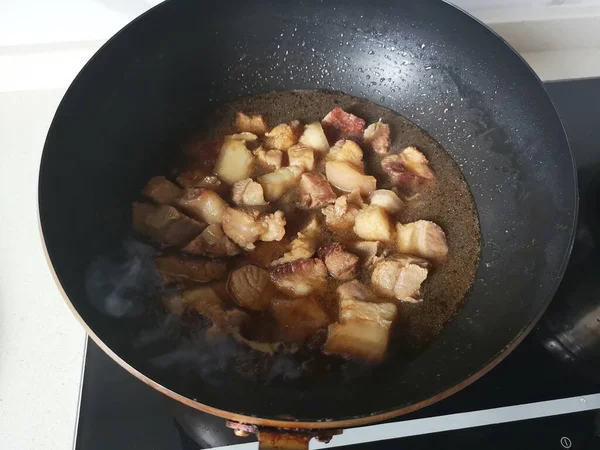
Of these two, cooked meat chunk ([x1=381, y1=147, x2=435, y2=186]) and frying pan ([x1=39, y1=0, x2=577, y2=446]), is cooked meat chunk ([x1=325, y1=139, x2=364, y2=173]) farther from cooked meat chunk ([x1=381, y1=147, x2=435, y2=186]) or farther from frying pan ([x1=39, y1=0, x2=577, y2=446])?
frying pan ([x1=39, y1=0, x2=577, y2=446])

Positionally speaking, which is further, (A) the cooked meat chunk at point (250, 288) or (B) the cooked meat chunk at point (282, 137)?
(B) the cooked meat chunk at point (282, 137)

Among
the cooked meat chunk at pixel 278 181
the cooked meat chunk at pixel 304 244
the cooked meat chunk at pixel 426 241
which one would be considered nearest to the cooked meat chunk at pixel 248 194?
the cooked meat chunk at pixel 278 181

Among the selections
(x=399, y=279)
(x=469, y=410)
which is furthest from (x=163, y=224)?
(x=469, y=410)

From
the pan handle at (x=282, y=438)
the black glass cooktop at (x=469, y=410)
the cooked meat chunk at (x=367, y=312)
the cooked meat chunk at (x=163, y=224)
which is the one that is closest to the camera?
the pan handle at (x=282, y=438)

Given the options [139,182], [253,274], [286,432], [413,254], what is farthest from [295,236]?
[286,432]

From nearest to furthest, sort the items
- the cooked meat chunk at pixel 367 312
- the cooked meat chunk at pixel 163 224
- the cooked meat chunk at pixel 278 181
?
the cooked meat chunk at pixel 367 312
the cooked meat chunk at pixel 163 224
the cooked meat chunk at pixel 278 181

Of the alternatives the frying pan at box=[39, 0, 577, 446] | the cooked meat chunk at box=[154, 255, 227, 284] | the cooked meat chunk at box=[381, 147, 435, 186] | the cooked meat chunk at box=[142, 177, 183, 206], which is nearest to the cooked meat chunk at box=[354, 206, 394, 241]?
the cooked meat chunk at box=[381, 147, 435, 186]

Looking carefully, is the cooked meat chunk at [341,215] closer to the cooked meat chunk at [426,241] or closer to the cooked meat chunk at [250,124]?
the cooked meat chunk at [426,241]

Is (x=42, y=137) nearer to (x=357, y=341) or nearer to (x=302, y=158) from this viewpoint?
(x=302, y=158)
